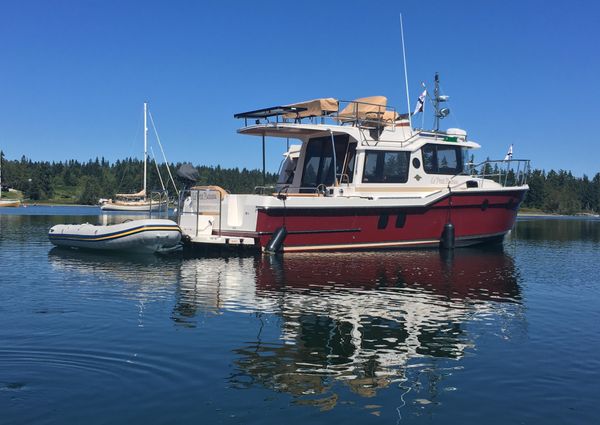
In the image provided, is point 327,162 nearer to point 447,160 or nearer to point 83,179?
point 447,160

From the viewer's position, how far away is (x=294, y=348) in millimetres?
7664

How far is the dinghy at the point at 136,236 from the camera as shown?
17859mm

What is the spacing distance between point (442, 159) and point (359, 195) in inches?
157

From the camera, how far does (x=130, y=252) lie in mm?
18594

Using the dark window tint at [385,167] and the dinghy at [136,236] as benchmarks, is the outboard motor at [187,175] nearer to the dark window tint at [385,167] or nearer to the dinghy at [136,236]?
the dinghy at [136,236]

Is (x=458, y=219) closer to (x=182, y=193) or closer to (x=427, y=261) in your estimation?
(x=427, y=261)

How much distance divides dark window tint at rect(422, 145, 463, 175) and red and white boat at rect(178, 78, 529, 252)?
0.12 ft

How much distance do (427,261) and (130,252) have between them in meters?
9.22

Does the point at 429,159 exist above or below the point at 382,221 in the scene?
above

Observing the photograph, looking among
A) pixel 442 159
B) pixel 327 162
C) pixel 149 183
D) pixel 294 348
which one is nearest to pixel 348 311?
pixel 294 348

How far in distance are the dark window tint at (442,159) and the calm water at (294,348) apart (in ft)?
24.7

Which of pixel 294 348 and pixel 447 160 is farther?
pixel 447 160

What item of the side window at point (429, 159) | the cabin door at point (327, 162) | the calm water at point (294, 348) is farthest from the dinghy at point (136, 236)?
the side window at point (429, 159)

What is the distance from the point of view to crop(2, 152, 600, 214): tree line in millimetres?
126062
